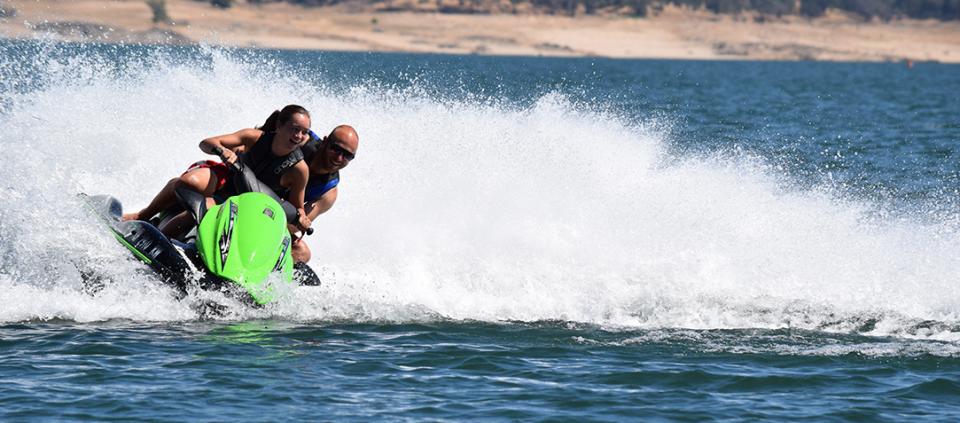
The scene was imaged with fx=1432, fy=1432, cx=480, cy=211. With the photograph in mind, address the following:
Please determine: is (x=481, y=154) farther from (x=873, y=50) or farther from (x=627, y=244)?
(x=873, y=50)

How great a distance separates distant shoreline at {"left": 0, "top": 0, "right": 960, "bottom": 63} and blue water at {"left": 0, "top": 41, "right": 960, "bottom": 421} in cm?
3960

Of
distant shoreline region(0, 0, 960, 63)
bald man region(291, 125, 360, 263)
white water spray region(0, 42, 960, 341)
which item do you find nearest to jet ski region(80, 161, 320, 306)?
white water spray region(0, 42, 960, 341)

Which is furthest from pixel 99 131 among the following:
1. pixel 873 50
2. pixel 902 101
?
pixel 873 50

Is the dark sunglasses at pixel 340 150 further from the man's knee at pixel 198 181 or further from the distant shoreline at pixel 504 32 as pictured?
the distant shoreline at pixel 504 32

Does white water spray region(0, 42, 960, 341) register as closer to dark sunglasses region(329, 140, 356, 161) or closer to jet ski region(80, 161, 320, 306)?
jet ski region(80, 161, 320, 306)

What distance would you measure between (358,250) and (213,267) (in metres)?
2.94

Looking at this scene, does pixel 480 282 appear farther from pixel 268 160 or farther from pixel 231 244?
pixel 231 244

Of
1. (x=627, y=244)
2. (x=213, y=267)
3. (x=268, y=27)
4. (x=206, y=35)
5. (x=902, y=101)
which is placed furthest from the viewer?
(x=268, y=27)

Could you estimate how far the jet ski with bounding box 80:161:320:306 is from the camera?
30.6 feet

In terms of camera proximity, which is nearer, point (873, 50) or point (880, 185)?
point (880, 185)

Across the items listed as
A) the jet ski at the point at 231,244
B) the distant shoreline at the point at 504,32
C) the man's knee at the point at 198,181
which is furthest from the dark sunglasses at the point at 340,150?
the distant shoreline at the point at 504,32

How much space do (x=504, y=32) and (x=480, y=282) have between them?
2930 inches

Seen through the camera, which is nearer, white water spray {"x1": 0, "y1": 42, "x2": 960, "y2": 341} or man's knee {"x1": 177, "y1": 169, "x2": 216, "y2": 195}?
man's knee {"x1": 177, "y1": 169, "x2": 216, "y2": 195}

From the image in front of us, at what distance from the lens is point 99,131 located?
581 inches
